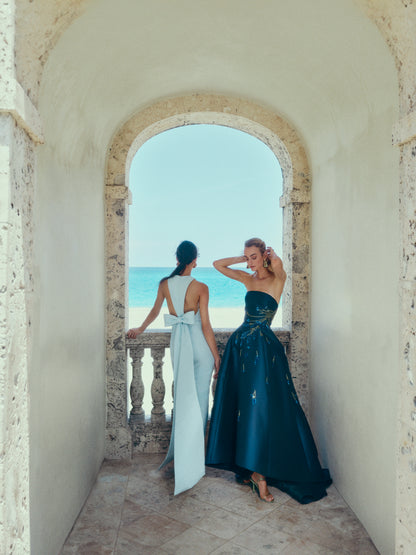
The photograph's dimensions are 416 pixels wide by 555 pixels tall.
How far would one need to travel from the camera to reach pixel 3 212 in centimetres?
164

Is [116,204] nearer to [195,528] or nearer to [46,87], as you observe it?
[46,87]

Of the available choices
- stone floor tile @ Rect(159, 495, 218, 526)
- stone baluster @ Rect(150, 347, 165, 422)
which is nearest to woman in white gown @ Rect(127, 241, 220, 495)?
stone floor tile @ Rect(159, 495, 218, 526)

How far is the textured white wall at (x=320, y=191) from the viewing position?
2.41m

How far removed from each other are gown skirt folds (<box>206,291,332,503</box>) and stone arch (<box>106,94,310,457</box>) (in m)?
0.64

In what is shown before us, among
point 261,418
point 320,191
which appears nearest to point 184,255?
point 320,191

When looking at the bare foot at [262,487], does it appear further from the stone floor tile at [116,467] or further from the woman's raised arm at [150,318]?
the woman's raised arm at [150,318]

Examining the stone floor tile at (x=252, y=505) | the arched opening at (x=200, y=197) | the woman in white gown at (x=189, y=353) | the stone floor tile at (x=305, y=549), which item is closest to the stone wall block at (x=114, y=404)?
the woman in white gown at (x=189, y=353)

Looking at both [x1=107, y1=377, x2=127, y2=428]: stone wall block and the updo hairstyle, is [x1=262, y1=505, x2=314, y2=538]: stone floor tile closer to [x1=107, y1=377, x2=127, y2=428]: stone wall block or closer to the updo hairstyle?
[x1=107, y1=377, x2=127, y2=428]: stone wall block

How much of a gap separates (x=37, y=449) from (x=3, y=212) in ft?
4.08

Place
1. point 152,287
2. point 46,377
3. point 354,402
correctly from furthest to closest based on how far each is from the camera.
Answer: point 152,287
point 354,402
point 46,377

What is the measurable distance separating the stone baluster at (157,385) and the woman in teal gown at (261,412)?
2.24ft

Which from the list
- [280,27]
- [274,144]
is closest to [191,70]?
[280,27]

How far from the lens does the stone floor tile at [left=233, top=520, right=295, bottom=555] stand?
8.83ft

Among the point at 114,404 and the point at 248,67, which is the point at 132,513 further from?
the point at 248,67
